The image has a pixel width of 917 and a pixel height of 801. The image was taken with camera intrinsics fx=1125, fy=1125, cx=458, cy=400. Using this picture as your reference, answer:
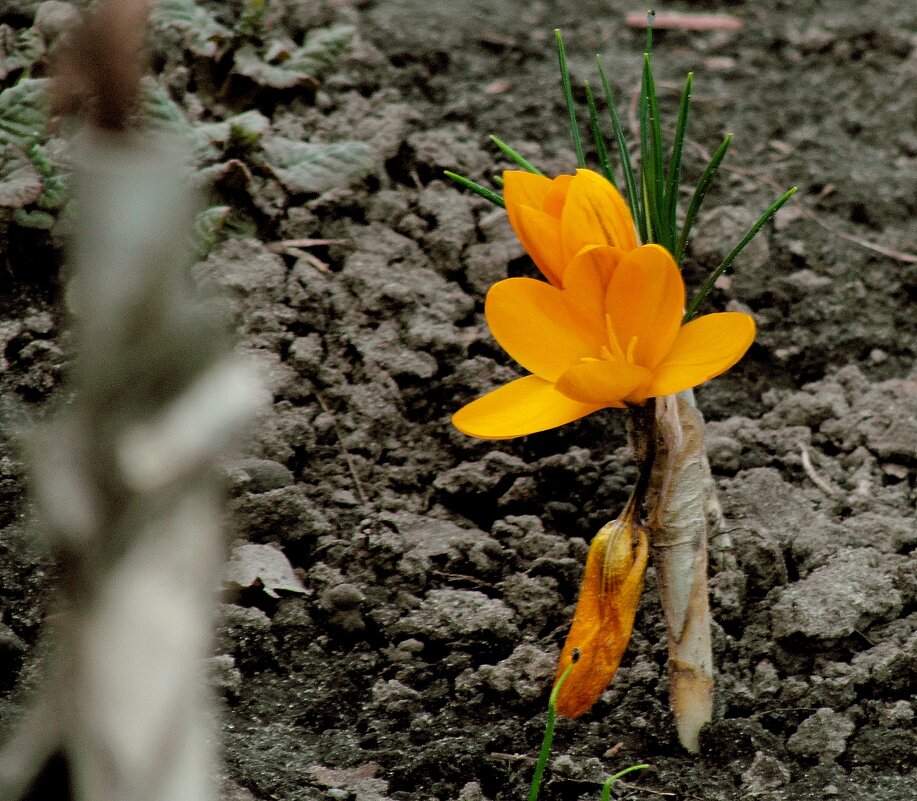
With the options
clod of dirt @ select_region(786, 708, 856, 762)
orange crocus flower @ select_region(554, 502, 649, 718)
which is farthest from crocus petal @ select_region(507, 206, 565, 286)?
clod of dirt @ select_region(786, 708, 856, 762)

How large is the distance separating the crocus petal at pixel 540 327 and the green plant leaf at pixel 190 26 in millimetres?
1235

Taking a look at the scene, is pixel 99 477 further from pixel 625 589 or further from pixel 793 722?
pixel 793 722

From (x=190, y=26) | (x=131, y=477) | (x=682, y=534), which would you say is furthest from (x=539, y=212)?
(x=190, y=26)

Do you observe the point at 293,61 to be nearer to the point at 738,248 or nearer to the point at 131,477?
the point at 738,248

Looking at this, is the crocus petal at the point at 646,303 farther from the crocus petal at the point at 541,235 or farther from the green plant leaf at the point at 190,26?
the green plant leaf at the point at 190,26

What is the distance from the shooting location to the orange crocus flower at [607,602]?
1.30 meters

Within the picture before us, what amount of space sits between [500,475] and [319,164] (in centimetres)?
76

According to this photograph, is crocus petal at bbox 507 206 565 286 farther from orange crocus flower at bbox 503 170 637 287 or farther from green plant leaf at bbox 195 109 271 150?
green plant leaf at bbox 195 109 271 150

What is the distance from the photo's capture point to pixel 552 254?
1.31 m

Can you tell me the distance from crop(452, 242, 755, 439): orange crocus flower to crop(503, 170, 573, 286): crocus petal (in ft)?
0.12

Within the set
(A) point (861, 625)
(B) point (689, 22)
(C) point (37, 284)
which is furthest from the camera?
(B) point (689, 22)

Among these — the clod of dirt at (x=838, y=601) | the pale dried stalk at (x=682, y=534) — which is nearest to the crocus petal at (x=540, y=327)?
the pale dried stalk at (x=682, y=534)

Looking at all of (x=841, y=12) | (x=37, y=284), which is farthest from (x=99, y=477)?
(x=841, y=12)

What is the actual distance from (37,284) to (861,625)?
4.67 ft
